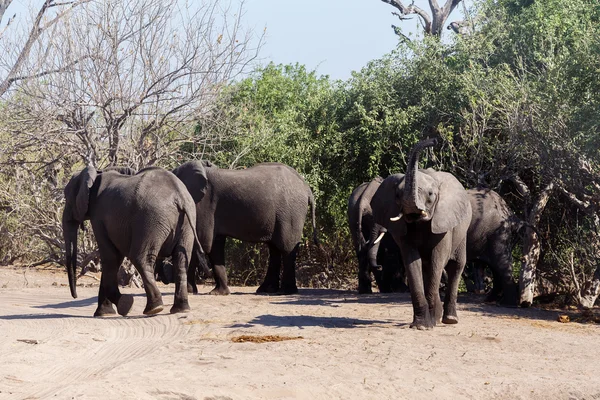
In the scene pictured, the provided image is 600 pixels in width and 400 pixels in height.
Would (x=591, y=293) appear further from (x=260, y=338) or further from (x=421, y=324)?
(x=260, y=338)

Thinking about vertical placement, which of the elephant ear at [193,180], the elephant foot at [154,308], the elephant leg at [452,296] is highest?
the elephant ear at [193,180]

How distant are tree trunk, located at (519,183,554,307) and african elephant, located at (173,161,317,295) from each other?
11.2ft

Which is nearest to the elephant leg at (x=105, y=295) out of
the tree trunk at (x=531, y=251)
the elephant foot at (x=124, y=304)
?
the elephant foot at (x=124, y=304)

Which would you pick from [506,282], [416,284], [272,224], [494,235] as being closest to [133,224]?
[416,284]

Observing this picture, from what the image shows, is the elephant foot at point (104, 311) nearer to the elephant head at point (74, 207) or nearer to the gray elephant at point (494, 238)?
the elephant head at point (74, 207)

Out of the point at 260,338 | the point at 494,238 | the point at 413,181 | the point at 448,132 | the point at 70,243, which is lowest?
the point at 260,338

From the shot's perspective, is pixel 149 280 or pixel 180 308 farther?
pixel 180 308

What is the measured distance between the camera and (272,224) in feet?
47.1

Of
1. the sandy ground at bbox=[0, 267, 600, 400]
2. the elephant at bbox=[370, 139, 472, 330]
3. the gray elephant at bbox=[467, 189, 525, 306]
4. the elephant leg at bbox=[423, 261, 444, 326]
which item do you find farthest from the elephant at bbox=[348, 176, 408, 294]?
the elephant at bbox=[370, 139, 472, 330]

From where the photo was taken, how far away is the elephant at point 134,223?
10.5 m

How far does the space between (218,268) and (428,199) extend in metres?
5.41

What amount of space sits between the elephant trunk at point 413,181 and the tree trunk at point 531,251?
442 cm

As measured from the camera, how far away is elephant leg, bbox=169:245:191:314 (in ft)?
35.8

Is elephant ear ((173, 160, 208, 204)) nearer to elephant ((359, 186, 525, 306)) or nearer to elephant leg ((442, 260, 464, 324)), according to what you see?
elephant ((359, 186, 525, 306))
